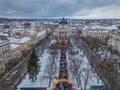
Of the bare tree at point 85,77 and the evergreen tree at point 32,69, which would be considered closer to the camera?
the bare tree at point 85,77

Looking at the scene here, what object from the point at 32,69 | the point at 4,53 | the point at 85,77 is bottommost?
the point at 85,77

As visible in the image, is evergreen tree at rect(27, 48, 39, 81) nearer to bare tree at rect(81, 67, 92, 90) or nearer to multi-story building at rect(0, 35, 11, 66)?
bare tree at rect(81, 67, 92, 90)

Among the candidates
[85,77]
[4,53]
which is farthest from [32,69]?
[4,53]

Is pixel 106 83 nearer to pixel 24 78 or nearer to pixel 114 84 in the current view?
pixel 114 84

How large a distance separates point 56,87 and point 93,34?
66434mm

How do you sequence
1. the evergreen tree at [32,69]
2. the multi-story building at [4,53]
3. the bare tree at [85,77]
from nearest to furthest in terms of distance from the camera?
1. the bare tree at [85,77]
2. the evergreen tree at [32,69]
3. the multi-story building at [4,53]

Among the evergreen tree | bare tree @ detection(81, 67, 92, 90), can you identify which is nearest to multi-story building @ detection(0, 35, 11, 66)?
the evergreen tree

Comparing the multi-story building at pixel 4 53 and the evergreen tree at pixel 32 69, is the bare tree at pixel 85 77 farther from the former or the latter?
the multi-story building at pixel 4 53

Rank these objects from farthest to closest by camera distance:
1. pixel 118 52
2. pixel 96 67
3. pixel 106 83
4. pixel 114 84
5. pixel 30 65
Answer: pixel 118 52, pixel 96 67, pixel 30 65, pixel 106 83, pixel 114 84

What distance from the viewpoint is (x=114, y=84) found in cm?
2469

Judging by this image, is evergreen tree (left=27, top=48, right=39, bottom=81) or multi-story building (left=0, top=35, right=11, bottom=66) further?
multi-story building (left=0, top=35, right=11, bottom=66)

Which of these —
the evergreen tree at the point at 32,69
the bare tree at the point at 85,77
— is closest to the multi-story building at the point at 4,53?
the evergreen tree at the point at 32,69

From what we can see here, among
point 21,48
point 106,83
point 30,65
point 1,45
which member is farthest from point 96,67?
point 21,48

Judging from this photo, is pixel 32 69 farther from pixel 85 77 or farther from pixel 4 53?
pixel 4 53
